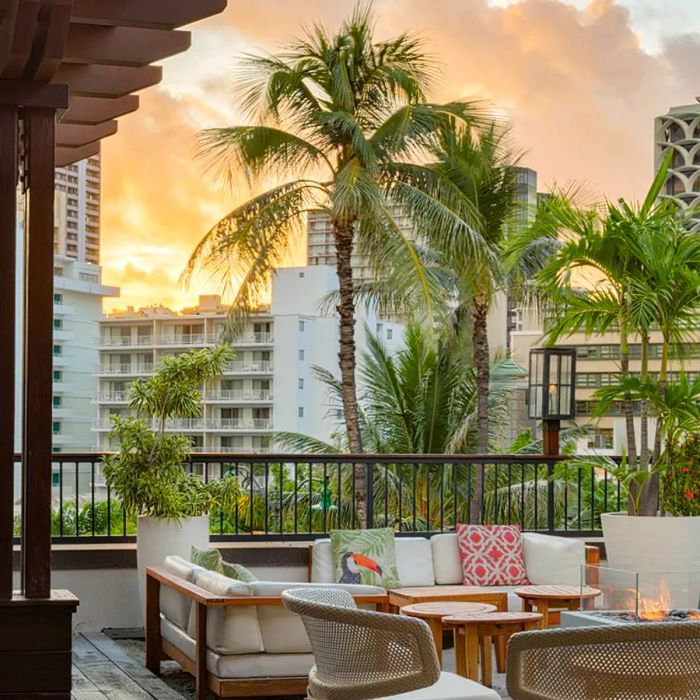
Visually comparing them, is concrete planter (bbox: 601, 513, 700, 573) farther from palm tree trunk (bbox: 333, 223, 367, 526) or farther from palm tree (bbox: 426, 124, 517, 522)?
palm tree trunk (bbox: 333, 223, 367, 526)

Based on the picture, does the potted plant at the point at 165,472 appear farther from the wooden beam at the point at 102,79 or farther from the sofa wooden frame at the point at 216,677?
the wooden beam at the point at 102,79

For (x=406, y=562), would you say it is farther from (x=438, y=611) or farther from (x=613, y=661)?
(x=613, y=661)

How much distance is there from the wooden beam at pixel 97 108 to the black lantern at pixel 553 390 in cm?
448

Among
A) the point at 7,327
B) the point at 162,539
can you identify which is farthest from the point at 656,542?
the point at 7,327

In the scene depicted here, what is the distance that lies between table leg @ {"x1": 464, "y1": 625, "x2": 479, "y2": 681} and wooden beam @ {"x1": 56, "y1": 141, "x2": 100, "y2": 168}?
9.35 feet

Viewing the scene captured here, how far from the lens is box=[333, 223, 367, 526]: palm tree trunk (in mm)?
14016

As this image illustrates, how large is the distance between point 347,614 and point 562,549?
3.72 metres

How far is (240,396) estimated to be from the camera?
46.8m

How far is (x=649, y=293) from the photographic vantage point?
25.0 ft

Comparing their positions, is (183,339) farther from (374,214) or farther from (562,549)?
(562,549)

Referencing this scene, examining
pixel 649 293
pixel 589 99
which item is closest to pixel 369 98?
pixel 649 293

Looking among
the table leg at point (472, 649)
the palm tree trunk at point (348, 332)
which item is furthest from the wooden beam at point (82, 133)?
the palm tree trunk at point (348, 332)

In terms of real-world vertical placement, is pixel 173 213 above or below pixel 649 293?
above

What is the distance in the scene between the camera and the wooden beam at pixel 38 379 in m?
4.44
